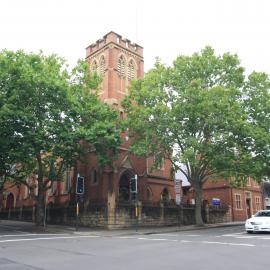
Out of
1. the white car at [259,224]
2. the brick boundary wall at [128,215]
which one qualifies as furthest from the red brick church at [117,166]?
the white car at [259,224]

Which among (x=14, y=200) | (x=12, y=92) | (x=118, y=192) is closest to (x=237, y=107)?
(x=118, y=192)

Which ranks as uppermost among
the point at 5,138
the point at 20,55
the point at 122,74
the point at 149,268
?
the point at 122,74

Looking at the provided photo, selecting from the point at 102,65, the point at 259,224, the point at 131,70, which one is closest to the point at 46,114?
the point at 102,65

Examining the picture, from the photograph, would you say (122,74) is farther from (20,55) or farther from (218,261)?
(218,261)

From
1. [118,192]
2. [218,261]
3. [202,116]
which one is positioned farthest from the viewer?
[118,192]

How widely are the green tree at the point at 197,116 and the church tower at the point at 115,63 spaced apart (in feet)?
14.2

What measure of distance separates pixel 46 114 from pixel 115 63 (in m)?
13.0

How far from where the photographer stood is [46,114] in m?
25.2

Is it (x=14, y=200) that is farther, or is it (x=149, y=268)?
(x=14, y=200)

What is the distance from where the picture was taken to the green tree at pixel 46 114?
75.9 ft

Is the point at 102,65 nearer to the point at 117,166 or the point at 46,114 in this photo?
the point at 117,166

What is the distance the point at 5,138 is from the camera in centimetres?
2331

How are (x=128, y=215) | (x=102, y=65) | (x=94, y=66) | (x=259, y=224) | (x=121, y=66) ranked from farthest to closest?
(x=94, y=66) → (x=102, y=65) → (x=121, y=66) → (x=128, y=215) → (x=259, y=224)

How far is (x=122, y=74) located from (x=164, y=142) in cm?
1140
